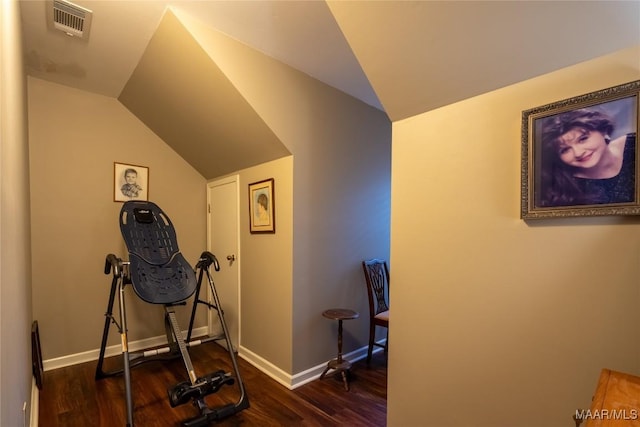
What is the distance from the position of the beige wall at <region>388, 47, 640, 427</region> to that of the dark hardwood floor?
0.74m

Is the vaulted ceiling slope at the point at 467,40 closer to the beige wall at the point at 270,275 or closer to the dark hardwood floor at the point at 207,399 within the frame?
the beige wall at the point at 270,275

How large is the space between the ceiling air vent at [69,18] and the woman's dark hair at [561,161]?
2667 mm

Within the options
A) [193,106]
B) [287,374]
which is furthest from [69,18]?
[287,374]

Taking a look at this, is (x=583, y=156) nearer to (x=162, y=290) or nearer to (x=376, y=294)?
(x=376, y=294)

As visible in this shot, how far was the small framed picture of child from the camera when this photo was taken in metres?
3.21

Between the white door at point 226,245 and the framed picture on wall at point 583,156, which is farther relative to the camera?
the white door at point 226,245

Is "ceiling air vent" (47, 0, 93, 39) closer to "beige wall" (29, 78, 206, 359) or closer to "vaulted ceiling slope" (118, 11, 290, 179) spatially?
"vaulted ceiling slope" (118, 11, 290, 179)

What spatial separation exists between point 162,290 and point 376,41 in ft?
7.60

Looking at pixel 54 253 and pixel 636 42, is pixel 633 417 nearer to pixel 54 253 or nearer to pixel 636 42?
pixel 636 42

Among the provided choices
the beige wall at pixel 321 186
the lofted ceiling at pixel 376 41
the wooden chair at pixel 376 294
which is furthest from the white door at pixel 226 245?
the wooden chair at pixel 376 294

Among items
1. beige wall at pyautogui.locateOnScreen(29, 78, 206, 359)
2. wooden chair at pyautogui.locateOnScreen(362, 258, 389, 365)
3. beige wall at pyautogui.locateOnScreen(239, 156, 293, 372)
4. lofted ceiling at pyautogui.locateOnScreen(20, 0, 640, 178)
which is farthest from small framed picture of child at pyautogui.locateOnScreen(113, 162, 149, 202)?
wooden chair at pyautogui.locateOnScreen(362, 258, 389, 365)

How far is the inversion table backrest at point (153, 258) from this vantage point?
7.81 ft

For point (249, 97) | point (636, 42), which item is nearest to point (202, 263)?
point (249, 97)

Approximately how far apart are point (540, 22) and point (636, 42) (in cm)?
29
